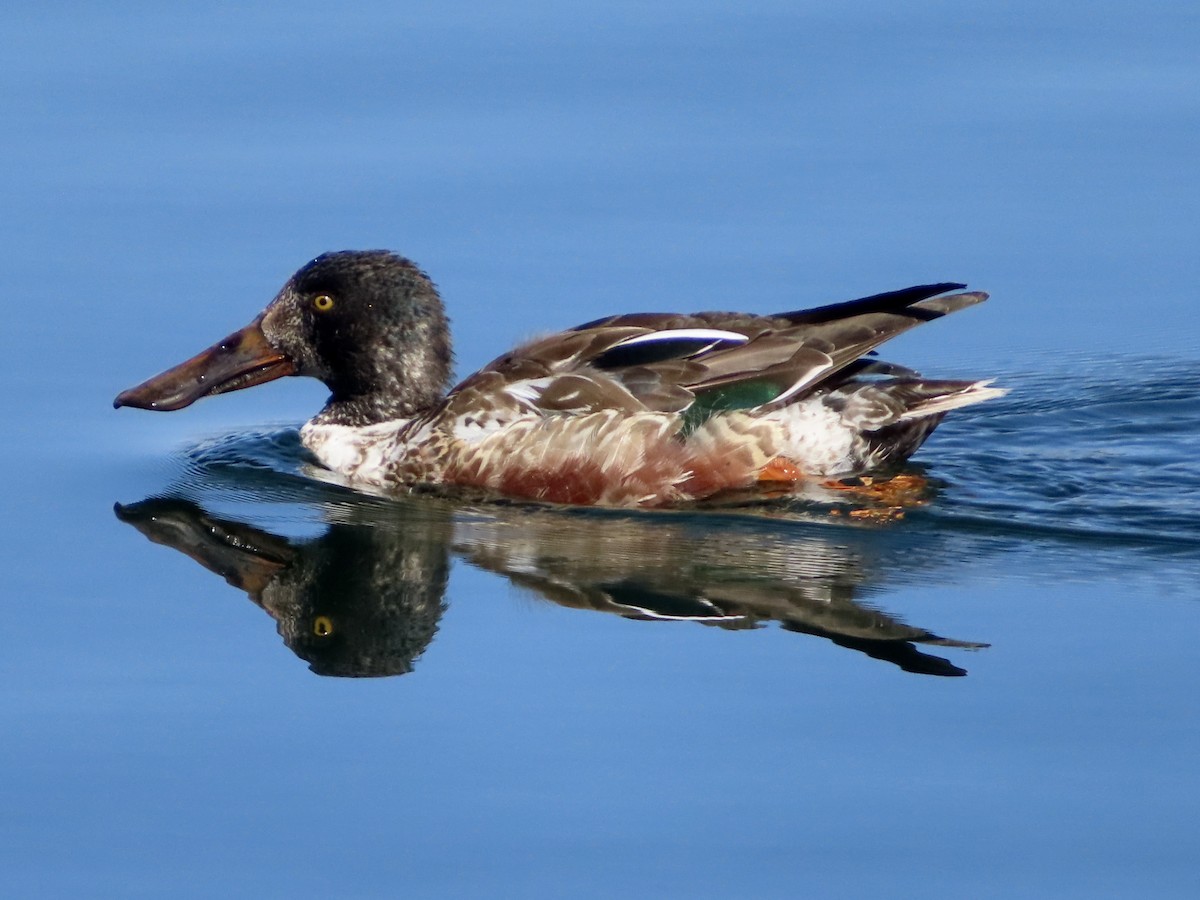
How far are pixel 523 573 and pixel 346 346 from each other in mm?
2355

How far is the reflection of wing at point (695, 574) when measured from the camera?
24.7 feet

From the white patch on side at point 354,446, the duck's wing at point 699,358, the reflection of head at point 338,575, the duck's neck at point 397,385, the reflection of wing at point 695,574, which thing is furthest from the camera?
the duck's neck at point 397,385

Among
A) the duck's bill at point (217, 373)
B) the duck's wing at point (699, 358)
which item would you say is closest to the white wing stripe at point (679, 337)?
the duck's wing at point (699, 358)

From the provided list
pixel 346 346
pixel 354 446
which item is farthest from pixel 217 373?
pixel 354 446

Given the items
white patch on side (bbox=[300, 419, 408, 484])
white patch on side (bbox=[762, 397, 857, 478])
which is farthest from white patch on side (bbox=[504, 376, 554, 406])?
white patch on side (bbox=[762, 397, 857, 478])

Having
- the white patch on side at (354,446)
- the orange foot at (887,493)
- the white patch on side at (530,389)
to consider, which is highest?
the white patch on side at (530,389)

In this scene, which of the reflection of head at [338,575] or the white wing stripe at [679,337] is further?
the white wing stripe at [679,337]

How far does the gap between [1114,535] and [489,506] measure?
2.86 metres

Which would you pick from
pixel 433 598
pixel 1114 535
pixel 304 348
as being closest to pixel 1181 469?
pixel 1114 535

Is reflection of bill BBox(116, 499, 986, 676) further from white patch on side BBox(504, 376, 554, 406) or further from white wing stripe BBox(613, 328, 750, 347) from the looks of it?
white wing stripe BBox(613, 328, 750, 347)

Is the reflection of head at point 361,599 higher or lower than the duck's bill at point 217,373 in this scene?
lower

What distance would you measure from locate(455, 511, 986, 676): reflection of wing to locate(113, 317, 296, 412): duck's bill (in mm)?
1791

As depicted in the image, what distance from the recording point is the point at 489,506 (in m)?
9.38

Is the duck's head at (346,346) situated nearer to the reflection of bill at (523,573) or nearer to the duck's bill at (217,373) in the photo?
the duck's bill at (217,373)
